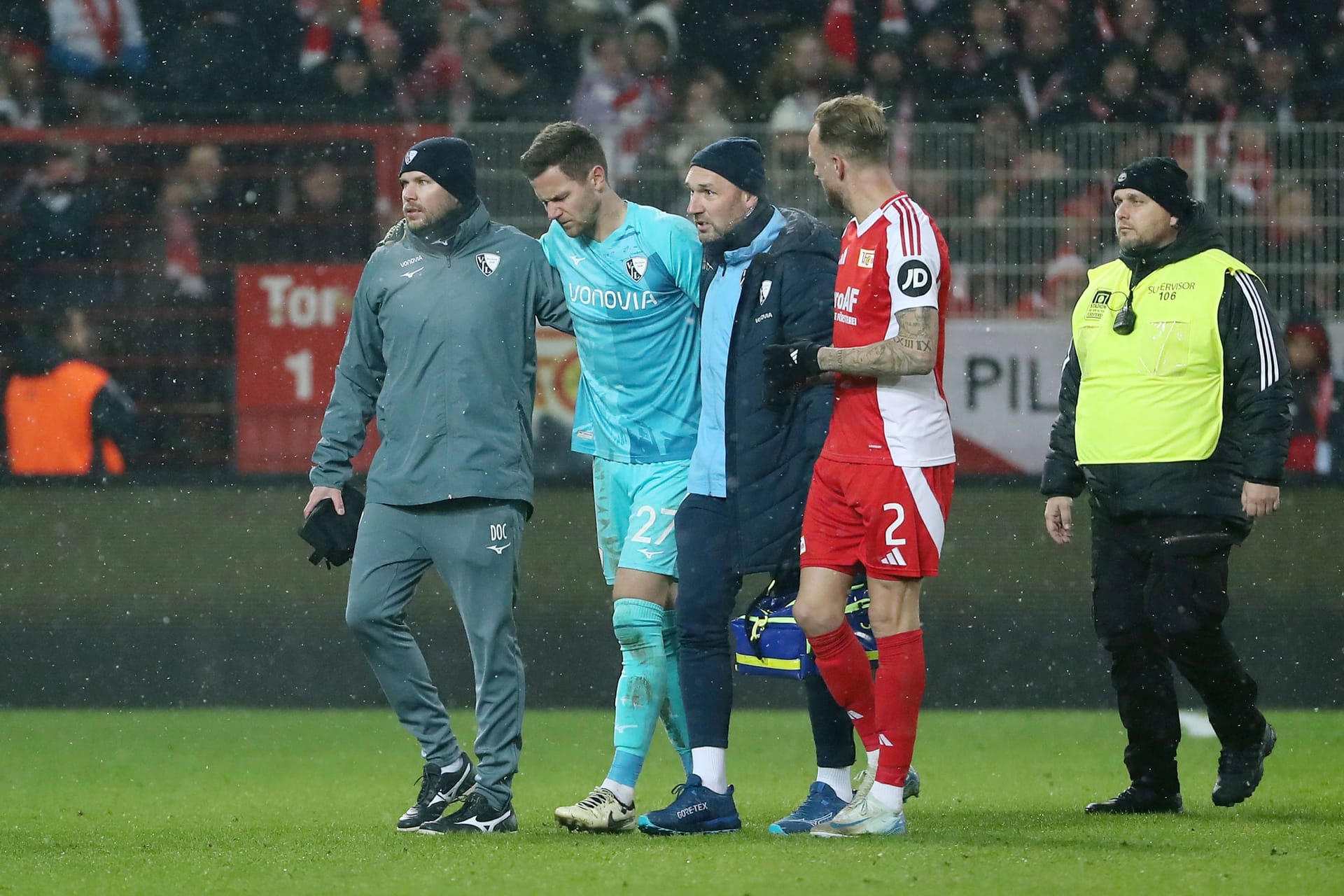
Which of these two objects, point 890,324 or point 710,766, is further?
point 710,766

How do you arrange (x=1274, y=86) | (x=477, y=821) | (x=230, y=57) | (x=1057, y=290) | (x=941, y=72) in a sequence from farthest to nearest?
1. (x=941, y=72)
2. (x=230, y=57)
3. (x=1274, y=86)
4. (x=1057, y=290)
5. (x=477, y=821)

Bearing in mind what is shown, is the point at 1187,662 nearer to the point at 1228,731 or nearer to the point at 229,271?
the point at 1228,731

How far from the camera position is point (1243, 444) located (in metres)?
5.81

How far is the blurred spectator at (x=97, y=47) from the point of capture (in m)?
12.4

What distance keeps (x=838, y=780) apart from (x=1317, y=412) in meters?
4.87

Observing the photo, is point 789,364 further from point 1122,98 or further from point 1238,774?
point 1122,98

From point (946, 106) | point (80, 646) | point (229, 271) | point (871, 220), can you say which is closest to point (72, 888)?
point (871, 220)

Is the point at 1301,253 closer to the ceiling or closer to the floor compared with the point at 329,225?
closer to the floor

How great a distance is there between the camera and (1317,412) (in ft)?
30.9

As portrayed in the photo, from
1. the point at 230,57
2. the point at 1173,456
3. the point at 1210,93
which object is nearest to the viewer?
the point at 1173,456

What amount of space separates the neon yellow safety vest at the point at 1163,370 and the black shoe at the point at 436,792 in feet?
7.25

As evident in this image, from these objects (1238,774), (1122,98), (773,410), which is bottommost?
(1238,774)

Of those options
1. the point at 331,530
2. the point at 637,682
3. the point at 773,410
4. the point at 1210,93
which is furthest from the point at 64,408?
the point at 1210,93

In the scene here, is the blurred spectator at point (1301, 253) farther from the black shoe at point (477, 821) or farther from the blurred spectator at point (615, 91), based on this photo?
the black shoe at point (477, 821)
